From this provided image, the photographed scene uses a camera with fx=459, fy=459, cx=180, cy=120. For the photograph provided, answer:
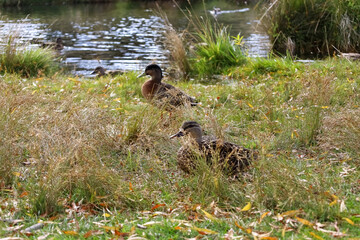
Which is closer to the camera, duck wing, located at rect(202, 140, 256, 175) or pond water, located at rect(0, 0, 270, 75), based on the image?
duck wing, located at rect(202, 140, 256, 175)

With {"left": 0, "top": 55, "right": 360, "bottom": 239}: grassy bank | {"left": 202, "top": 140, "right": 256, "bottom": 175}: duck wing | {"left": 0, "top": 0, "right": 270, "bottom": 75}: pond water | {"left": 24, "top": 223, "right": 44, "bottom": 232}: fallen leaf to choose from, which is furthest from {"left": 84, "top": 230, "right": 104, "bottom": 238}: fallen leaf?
{"left": 0, "top": 0, "right": 270, "bottom": 75}: pond water

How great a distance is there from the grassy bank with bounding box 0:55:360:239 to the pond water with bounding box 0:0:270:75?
5776 mm

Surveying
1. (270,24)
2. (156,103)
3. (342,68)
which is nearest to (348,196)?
(156,103)

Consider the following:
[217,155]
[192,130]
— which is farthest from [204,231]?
[192,130]

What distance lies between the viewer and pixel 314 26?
13070 millimetres

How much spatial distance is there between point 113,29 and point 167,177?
682 inches

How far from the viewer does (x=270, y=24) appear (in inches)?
544

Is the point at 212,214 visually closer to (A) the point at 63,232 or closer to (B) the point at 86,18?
(A) the point at 63,232

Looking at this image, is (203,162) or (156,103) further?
(156,103)

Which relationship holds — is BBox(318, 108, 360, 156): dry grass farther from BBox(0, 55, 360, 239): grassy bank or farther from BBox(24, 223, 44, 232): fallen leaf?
BBox(24, 223, 44, 232): fallen leaf

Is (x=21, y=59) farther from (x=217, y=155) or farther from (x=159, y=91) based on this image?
(x=217, y=155)

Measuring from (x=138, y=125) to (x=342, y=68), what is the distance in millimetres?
5197

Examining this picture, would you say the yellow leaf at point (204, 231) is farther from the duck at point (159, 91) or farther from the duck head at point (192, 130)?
the duck at point (159, 91)

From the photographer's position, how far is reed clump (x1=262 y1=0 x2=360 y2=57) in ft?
40.4
